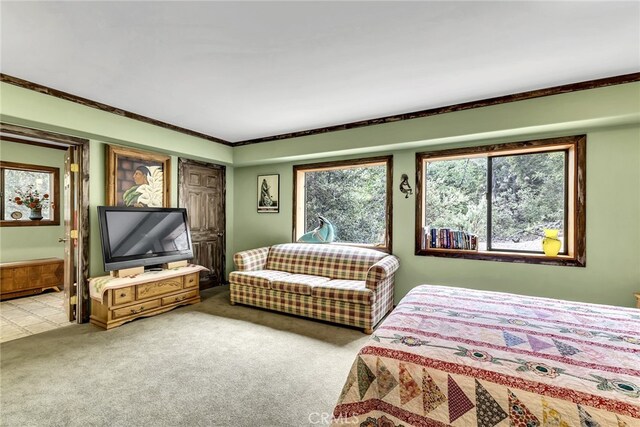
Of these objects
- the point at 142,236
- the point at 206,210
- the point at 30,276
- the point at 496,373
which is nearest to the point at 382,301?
the point at 496,373

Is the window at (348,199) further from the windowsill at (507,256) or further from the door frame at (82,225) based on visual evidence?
the door frame at (82,225)

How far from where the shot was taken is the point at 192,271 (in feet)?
13.3

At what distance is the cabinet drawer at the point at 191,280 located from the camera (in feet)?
13.3

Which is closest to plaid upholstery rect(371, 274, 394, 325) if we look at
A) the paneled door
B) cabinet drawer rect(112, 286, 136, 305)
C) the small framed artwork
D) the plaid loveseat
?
the plaid loveseat

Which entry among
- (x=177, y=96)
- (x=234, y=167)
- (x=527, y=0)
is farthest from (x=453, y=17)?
(x=234, y=167)

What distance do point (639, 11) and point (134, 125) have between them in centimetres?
468

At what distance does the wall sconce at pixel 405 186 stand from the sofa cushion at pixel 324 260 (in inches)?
34.4

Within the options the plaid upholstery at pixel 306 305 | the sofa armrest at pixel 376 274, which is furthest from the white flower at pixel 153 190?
the sofa armrest at pixel 376 274

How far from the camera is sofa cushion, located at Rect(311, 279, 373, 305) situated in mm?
3146

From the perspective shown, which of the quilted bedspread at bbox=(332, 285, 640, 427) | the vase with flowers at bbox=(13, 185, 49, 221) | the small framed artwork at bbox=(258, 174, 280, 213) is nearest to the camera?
the quilted bedspread at bbox=(332, 285, 640, 427)

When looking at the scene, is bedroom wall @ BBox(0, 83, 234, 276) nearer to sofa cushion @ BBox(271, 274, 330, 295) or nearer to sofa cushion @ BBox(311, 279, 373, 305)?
sofa cushion @ BBox(271, 274, 330, 295)

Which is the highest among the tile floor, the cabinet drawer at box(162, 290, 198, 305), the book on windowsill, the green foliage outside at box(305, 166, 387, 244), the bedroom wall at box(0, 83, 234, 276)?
the bedroom wall at box(0, 83, 234, 276)

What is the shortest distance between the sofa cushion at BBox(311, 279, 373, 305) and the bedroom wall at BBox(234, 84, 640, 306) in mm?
877

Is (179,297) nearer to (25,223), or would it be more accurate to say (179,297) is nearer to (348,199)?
(348,199)
